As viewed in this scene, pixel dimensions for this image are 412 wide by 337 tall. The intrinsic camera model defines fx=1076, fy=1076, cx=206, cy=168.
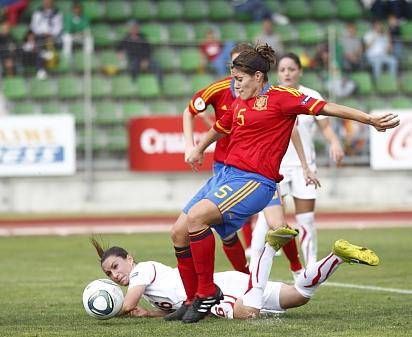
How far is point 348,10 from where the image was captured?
27078 mm

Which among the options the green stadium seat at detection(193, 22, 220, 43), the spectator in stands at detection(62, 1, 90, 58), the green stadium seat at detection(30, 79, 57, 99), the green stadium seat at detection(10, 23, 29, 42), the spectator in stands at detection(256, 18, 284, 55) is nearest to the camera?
the green stadium seat at detection(30, 79, 57, 99)

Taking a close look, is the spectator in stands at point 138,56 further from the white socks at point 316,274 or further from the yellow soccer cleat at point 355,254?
the yellow soccer cleat at point 355,254

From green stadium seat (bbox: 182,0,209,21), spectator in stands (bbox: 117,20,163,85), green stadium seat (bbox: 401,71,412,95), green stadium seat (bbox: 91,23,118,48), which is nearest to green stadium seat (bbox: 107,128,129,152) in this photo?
spectator in stands (bbox: 117,20,163,85)

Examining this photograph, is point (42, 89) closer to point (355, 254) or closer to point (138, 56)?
point (138, 56)

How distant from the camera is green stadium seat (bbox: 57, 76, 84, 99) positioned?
22.6 m

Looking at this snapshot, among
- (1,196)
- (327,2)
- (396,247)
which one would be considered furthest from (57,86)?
(396,247)

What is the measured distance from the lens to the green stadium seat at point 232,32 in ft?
84.4

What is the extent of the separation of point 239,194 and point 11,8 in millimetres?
18335

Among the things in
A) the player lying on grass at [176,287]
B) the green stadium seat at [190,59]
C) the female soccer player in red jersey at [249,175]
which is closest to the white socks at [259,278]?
the female soccer player in red jersey at [249,175]

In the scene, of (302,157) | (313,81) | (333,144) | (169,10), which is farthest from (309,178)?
(169,10)

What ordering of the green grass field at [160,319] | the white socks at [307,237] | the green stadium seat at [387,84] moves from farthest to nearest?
the green stadium seat at [387,84] < the white socks at [307,237] < the green grass field at [160,319]

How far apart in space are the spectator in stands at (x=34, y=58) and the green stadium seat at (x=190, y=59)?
9.89ft

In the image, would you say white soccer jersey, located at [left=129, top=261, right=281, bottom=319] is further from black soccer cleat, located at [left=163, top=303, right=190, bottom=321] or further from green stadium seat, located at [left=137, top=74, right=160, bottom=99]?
green stadium seat, located at [left=137, top=74, right=160, bottom=99]

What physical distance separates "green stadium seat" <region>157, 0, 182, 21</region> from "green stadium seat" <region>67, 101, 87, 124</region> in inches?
193
